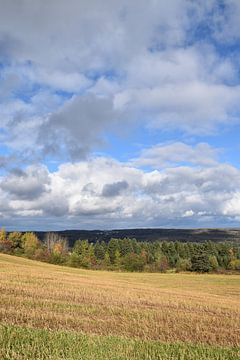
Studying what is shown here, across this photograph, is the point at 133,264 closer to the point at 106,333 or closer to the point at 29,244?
the point at 29,244

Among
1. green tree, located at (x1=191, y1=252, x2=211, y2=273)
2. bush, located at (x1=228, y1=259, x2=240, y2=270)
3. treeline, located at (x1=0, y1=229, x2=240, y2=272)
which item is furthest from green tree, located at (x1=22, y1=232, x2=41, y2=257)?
bush, located at (x1=228, y1=259, x2=240, y2=270)

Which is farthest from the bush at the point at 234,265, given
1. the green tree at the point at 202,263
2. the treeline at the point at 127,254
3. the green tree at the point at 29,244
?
the green tree at the point at 29,244

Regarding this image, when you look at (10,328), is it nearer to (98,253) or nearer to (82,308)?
(82,308)

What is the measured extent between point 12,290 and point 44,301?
4108 millimetres

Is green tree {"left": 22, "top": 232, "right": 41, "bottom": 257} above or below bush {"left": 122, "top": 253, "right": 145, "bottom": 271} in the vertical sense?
above

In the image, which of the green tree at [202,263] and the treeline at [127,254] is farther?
the treeline at [127,254]

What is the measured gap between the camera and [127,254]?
5182 inches

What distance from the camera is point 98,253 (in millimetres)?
141000

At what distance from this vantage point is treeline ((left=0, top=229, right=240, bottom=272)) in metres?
118

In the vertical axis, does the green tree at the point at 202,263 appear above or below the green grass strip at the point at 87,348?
below

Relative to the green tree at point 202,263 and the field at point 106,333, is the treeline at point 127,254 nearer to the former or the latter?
the green tree at point 202,263

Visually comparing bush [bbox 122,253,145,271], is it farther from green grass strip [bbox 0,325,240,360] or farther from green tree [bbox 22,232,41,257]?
green grass strip [bbox 0,325,240,360]

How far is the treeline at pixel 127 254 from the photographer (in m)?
118

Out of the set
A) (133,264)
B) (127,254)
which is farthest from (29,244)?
(133,264)
